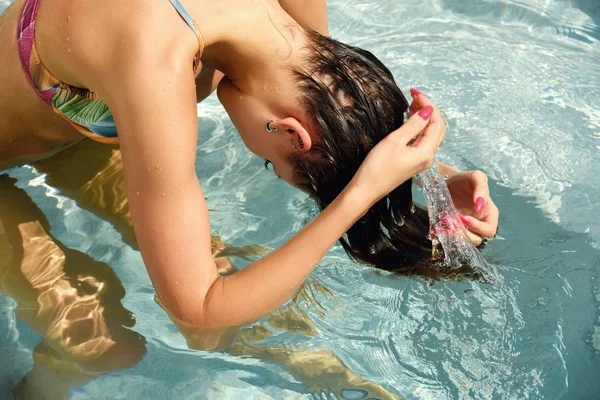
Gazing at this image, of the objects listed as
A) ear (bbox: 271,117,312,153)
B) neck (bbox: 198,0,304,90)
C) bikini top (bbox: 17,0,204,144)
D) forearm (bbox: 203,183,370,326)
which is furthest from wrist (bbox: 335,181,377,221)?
bikini top (bbox: 17,0,204,144)

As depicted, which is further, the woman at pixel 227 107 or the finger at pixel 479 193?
the finger at pixel 479 193

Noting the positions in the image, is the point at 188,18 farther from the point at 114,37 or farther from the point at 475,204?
the point at 475,204

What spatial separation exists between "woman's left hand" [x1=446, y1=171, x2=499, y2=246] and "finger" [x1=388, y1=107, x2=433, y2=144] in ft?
1.68

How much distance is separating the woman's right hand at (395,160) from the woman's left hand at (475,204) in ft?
1.55

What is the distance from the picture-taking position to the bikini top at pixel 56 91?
218 cm

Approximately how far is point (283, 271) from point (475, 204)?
796mm

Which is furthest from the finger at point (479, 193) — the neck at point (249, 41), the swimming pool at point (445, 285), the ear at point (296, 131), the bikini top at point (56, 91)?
the bikini top at point (56, 91)

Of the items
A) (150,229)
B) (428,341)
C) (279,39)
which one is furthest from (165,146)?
(428,341)

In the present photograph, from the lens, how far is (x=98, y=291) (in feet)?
8.44

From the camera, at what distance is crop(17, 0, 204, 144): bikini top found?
85.9 inches

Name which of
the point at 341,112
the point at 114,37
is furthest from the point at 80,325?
the point at 341,112

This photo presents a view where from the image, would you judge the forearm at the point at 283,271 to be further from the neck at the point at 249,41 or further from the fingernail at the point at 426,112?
the neck at the point at 249,41

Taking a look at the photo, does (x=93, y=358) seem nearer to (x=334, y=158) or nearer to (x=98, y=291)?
(x=98, y=291)

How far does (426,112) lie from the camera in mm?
2020
